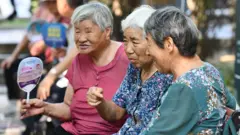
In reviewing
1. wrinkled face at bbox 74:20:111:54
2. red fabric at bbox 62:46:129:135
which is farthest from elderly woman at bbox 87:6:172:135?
wrinkled face at bbox 74:20:111:54

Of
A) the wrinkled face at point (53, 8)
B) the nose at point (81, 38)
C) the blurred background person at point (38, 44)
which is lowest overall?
the blurred background person at point (38, 44)

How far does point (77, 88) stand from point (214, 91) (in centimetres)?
139

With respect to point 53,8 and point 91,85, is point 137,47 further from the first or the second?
point 53,8

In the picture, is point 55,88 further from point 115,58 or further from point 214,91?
point 214,91

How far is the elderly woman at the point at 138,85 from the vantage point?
11.8ft

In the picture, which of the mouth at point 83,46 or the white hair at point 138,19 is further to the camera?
the mouth at point 83,46

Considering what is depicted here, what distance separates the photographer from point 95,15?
407cm

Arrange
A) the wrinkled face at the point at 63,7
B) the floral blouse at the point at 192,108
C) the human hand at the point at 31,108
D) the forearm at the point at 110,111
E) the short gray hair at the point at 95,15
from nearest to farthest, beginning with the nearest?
the floral blouse at the point at 192,108 < the forearm at the point at 110,111 < the human hand at the point at 31,108 < the short gray hair at the point at 95,15 < the wrinkled face at the point at 63,7

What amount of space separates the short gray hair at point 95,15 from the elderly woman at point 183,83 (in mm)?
1005

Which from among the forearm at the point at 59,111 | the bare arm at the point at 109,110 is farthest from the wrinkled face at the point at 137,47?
the forearm at the point at 59,111

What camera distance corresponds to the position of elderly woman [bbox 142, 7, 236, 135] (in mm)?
2895

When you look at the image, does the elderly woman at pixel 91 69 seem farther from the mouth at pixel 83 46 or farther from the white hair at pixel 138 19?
the white hair at pixel 138 19

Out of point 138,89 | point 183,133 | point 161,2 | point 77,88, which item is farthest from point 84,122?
point 161,2

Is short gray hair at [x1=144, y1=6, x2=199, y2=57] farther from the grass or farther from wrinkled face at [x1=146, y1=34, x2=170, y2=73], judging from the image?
the grass
